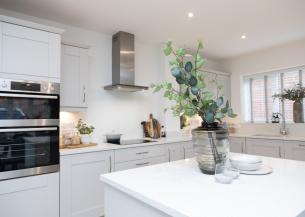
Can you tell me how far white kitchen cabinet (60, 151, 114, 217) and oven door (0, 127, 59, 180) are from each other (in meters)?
0.16

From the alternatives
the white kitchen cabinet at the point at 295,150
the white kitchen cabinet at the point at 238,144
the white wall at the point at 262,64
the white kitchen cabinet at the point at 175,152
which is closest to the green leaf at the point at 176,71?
the white kitchen cabinet at the point at 175,152

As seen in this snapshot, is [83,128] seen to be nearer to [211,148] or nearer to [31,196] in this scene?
[31,196]

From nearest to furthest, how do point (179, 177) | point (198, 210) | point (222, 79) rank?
point (198, 210) → point (179, 177) → point (222, 79)

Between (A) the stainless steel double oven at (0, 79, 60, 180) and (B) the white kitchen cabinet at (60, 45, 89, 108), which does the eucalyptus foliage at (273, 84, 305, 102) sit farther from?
(A) the stainless steel double oven at (0, 79, 60, 180)

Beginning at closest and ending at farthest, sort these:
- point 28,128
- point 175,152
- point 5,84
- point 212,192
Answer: point 212,192
point 5,84
point 28,128
point 175,152

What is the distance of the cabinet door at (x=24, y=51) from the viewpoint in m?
2.09

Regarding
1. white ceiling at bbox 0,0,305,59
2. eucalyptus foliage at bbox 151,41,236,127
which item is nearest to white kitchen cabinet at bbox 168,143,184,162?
white ceiling at bbox 0,0,305,59

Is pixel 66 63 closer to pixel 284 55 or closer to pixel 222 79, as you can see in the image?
pixel 222 79

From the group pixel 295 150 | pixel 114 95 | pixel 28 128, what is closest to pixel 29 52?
pixel 28 128

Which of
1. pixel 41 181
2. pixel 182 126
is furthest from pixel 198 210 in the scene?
pixel 182 126

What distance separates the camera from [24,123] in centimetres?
213

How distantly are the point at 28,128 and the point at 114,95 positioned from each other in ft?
4.99

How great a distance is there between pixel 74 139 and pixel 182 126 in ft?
7.09

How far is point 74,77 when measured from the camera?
2.82m
